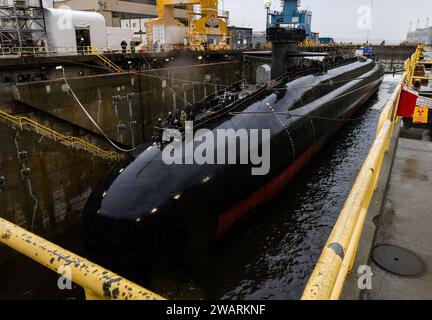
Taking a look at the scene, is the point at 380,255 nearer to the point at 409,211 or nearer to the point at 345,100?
the point at 409,211

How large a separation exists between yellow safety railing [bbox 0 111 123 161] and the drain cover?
48.7 ft

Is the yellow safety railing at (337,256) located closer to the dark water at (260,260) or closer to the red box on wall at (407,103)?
the dark water at (260,260)

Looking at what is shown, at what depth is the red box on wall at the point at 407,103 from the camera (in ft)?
40.2

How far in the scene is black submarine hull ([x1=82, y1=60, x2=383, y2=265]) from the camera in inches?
345

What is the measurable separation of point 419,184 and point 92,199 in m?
8.38

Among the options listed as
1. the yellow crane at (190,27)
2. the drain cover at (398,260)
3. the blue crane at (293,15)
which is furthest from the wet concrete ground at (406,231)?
the blue crane at (293,15)

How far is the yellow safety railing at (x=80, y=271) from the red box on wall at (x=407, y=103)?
12.9m

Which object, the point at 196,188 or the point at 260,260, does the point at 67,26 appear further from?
the point at 260,260

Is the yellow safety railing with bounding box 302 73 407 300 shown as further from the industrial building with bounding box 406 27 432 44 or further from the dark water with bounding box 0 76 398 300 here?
the industrial building with bounding box 406 27 432 44

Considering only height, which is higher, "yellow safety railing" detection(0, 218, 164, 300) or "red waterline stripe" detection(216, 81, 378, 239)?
"yellow safety railing" detection(0, 218, 164, 300)

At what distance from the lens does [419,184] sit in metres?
7.57

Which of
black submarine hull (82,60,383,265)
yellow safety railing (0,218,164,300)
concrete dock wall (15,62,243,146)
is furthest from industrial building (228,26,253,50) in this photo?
yellow safety railing (0,218,164,300)

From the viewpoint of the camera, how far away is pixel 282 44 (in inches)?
790
